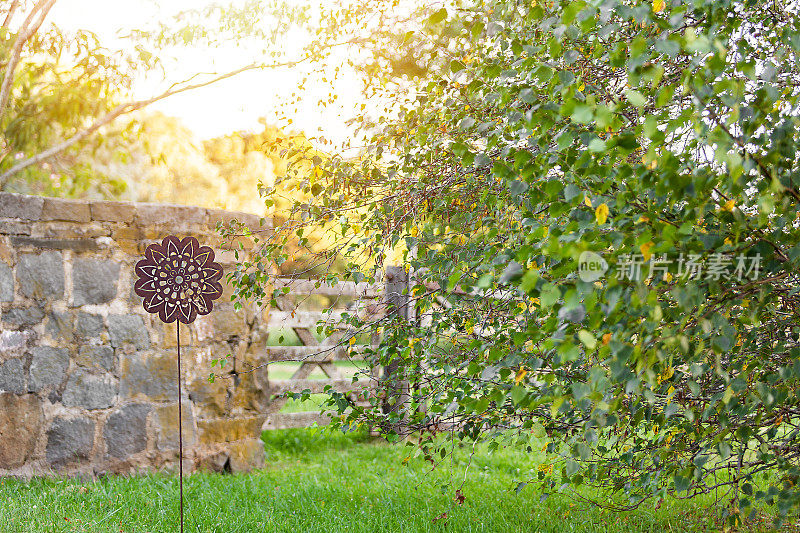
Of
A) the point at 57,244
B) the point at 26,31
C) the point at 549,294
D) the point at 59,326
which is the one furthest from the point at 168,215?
the point at 549,294

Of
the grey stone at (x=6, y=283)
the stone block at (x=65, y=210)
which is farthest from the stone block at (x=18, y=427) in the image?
the stone block at (x=65, y=210)

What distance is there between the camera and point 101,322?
3.92 metres

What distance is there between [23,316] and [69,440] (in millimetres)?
735

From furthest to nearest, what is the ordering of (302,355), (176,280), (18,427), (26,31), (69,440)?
(26,31) < (302,355) < (69,440) < (18,427) < (176,280)

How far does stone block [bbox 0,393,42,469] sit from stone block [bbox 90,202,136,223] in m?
1.06

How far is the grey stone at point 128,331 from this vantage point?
155 inches

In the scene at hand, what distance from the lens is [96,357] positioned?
389 cm

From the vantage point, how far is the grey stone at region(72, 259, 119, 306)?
3.87 metres

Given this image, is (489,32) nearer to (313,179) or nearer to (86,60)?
(313,179)

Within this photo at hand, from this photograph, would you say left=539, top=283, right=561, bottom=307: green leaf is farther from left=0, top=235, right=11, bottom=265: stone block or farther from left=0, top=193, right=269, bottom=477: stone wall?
left=0, top=235, right=11, bottom=265: stone block

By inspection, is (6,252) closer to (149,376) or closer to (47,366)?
(47,366)

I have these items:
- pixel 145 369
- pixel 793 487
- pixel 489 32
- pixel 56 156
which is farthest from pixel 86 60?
pixel 793 487

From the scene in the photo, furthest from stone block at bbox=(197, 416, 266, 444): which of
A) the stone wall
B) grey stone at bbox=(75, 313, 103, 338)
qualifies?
grey stone at bbox=(75, 313, 103, 338)

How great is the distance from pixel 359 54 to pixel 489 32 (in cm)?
227
